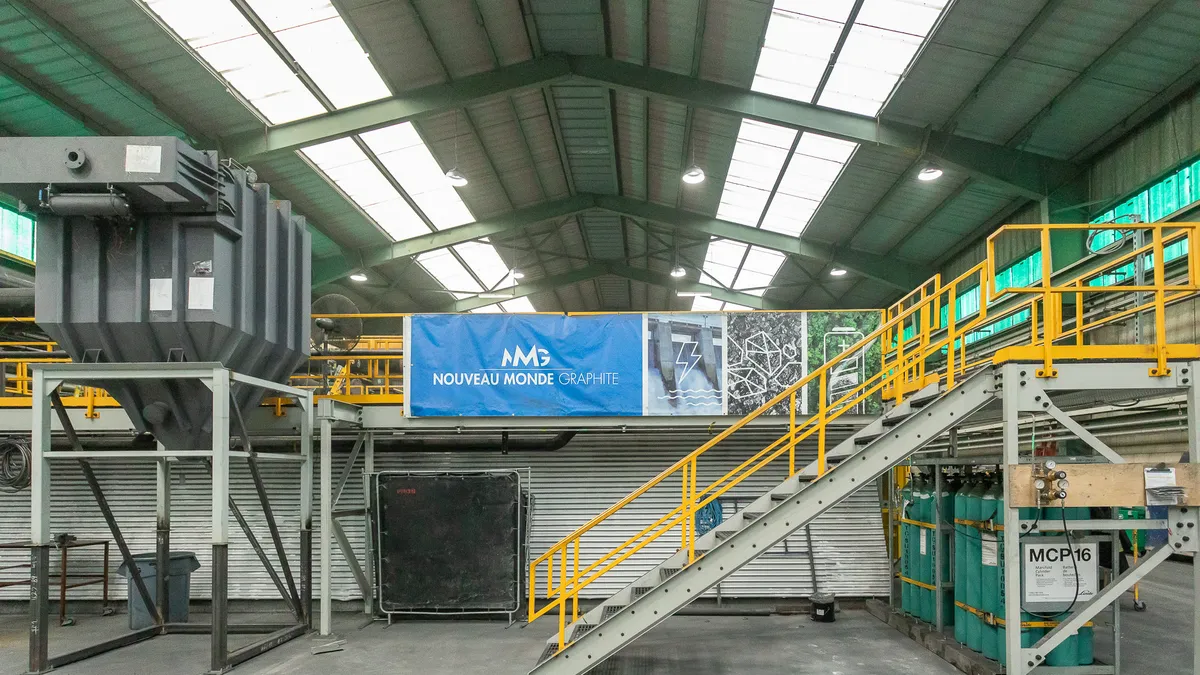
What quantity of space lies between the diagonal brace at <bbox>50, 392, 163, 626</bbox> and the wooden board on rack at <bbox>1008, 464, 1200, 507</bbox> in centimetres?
1097

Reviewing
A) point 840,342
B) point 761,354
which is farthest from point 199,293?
point 840,342

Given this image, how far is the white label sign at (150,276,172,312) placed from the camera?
31.4 feet

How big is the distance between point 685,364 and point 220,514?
638 centimetres

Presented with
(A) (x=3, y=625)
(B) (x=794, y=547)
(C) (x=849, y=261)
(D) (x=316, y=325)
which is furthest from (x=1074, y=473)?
(C) (x=849, y=261)

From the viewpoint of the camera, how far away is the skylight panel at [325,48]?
13539mm

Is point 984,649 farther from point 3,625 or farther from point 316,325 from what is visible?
point 3,625

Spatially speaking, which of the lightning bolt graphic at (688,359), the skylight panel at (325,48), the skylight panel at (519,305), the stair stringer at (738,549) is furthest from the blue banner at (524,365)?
the skylight panel at (519,305)

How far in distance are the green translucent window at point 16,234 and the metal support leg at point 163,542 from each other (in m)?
7.45

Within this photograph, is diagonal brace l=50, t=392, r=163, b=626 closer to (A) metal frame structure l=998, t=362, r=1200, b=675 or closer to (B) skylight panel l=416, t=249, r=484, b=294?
(A) metal frame structure l=998, t=362, r=1200, b=675

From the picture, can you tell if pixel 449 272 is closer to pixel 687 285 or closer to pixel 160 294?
pixel 687 285

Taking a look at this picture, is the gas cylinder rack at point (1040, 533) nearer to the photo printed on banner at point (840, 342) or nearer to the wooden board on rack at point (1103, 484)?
the wooden board on rack at point (1103, 484)

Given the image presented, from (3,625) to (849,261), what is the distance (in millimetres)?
20588

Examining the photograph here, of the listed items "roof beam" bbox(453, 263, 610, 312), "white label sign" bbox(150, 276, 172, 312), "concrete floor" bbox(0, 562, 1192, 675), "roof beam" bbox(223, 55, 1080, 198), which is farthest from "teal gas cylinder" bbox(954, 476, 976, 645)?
"roof beam" bbox(453, 263, 610, 312)

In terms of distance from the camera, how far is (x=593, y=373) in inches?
478
